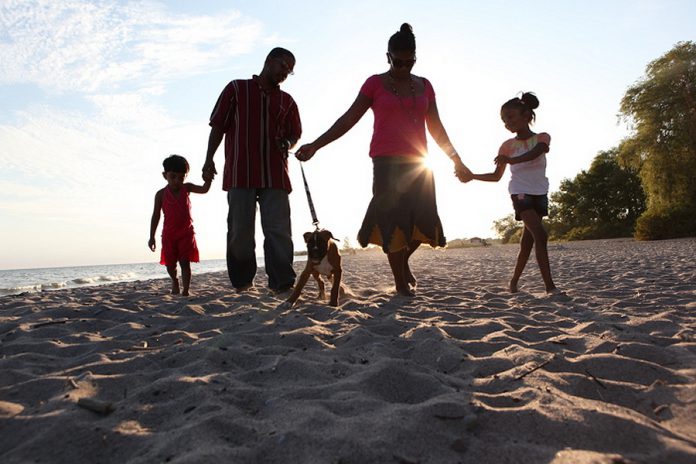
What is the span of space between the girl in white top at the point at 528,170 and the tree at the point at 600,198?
36270 millimetres

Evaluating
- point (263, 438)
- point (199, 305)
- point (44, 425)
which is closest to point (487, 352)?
point (263, 438)

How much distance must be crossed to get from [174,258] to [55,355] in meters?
3.13

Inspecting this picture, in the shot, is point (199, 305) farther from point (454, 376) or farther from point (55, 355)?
point (454, 376)


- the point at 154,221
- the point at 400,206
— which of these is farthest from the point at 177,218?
the point at 400,206

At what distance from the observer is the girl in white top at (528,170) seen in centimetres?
474

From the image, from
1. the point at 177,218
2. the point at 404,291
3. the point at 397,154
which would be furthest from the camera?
the point at 177,218

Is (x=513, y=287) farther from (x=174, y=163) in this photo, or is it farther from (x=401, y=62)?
(x=174, y=163)

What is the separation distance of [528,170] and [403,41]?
1.91 m

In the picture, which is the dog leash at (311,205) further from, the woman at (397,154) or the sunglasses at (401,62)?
the sunglasses at (401,62)

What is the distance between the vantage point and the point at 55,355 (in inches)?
108

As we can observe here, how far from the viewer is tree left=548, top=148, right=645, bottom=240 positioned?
3853cm

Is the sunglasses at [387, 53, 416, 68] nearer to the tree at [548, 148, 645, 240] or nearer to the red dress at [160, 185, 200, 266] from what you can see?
the red dress at [160, 185, 200, 266]

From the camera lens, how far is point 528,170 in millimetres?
4832

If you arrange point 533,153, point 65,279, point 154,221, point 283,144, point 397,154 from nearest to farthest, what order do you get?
1. point 397,154
2. point 533,153
3. point 283,144
4. point 154,221
5. point 65,279
